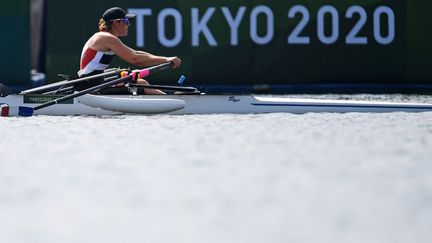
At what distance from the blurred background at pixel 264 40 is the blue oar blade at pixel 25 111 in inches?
201

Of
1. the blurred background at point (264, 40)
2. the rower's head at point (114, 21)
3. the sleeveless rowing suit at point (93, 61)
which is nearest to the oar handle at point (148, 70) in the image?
the sleeveless rowing suit at point (93, 61)

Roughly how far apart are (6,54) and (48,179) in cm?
1069

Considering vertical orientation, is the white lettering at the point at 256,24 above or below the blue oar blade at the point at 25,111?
above

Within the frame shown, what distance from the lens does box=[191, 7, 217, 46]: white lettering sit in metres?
16.2

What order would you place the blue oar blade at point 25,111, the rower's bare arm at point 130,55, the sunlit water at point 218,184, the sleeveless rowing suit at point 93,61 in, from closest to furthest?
the sunlit water at point 218,184, the blue oar blade at point 25,111, the rower's bare arm at point 130,55, the sleeveless rowing suit at point 93,61

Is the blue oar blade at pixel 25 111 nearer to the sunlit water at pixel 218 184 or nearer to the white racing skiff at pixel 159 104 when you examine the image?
the white racing skiff at pixel 159 104

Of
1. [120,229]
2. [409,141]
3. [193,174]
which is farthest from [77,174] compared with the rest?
[409,141]

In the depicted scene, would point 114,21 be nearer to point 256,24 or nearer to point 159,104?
point 159,104

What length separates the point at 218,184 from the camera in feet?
18.0

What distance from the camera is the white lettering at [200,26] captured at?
640 inches

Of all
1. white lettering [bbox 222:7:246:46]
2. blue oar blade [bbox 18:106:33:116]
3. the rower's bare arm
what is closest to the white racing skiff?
blue oar blade [bbox 18:106:33:116]

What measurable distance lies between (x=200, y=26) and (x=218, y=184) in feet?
36.0

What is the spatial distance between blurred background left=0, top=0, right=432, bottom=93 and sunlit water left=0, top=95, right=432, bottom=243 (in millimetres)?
7012

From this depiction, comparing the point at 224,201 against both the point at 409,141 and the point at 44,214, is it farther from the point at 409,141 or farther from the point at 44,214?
the point at 409,141
